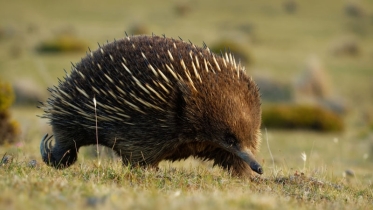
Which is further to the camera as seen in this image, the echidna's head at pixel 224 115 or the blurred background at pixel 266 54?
the blurred background at pixel 266 54

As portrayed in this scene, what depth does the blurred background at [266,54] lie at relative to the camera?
54.9 ft

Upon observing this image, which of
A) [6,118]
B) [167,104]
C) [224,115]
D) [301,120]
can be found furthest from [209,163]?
[301,120]

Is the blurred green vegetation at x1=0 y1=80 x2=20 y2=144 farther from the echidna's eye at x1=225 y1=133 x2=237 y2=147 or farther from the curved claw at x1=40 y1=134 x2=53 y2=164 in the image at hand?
the echidna's eye at x1=225 y1=133 x2=237 y2=147

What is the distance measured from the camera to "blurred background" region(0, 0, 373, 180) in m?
16.7

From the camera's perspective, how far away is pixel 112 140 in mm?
7250

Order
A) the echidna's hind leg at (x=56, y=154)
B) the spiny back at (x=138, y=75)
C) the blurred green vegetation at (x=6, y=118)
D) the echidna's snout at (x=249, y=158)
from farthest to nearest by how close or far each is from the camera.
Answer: the blurred green vegetation at (x=6, y=118), the echidna's hind leg at (x=56, y=154), the spiny back at (x=138, y=75), the echidna's snout at (x=249, y=158)

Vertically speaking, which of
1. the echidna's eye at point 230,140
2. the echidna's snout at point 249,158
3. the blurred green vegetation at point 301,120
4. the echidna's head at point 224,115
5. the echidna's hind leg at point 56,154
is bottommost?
the blurred green vegetation at point 301,120

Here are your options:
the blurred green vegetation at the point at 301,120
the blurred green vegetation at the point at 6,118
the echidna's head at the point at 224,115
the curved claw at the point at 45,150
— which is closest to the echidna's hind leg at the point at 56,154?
the curved claw at the point at 45,150

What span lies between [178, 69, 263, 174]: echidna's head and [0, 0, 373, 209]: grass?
41 centimetres

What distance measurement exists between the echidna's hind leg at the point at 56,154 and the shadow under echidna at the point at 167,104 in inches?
24.3

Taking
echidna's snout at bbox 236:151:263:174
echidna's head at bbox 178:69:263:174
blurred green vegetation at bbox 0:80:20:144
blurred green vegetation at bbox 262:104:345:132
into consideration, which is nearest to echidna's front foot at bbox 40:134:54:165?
echidna's head at bbox 178:69:263:174

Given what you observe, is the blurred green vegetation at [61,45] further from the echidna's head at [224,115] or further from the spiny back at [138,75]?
the echidna's head at [224,115]

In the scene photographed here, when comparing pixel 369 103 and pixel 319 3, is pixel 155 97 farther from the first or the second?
pixel 319 3

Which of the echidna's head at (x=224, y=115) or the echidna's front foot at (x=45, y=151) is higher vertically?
the echidna's head at (x=224, y=115)
